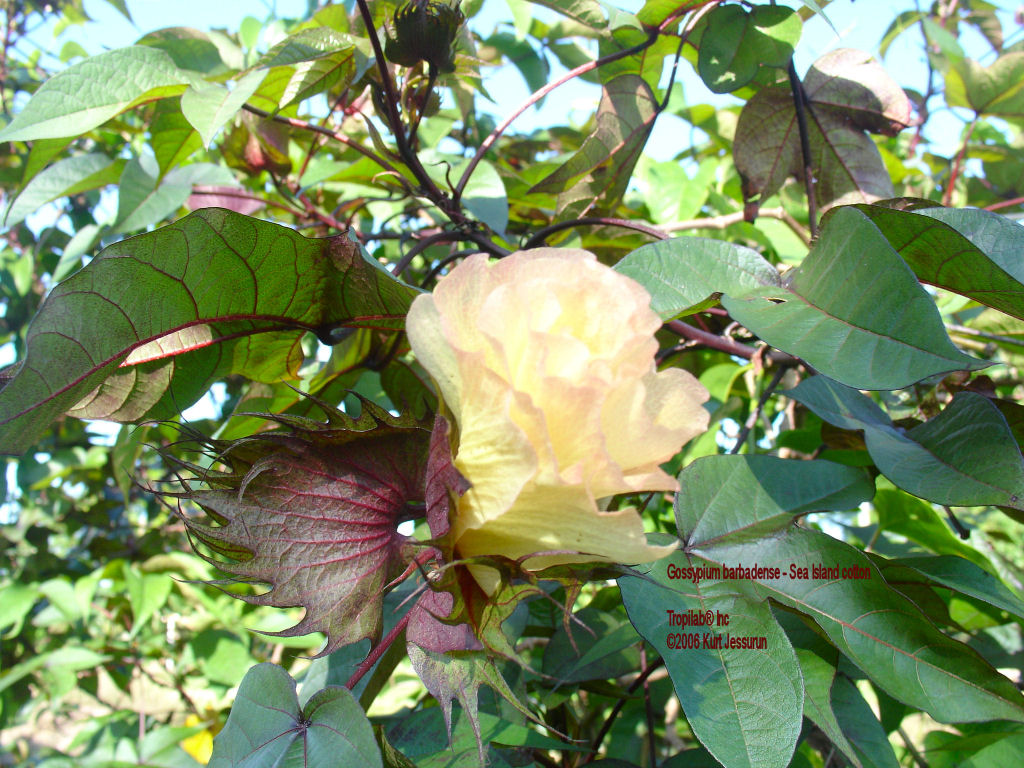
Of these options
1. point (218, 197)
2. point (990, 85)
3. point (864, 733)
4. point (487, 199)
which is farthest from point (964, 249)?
point (990, 85)

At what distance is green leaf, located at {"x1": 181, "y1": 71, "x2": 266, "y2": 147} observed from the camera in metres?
0.60

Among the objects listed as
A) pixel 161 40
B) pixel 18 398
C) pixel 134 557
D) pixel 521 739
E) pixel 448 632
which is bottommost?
pixel 134 557

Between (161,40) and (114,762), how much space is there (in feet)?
3.50

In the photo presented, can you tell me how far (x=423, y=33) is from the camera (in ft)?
2.09

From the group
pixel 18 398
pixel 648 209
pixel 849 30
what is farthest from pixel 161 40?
pixel 849 30

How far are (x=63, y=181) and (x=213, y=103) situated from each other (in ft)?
1.19

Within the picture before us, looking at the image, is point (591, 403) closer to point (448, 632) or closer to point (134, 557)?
point (448, 632)

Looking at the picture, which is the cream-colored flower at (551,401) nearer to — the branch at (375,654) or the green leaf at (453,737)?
the branch at (375,654)

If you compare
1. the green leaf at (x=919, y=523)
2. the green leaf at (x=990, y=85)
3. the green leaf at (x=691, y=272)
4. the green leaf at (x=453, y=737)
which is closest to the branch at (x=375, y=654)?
the green leaf at (x=453, y=737)

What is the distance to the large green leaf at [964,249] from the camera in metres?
0.45

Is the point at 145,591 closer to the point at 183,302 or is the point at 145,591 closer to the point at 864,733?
the point at 183,302

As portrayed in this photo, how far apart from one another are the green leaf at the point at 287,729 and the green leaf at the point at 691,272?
0.30 meters

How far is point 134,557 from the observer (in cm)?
167

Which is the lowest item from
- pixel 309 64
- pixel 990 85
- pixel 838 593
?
pixel 838 593
